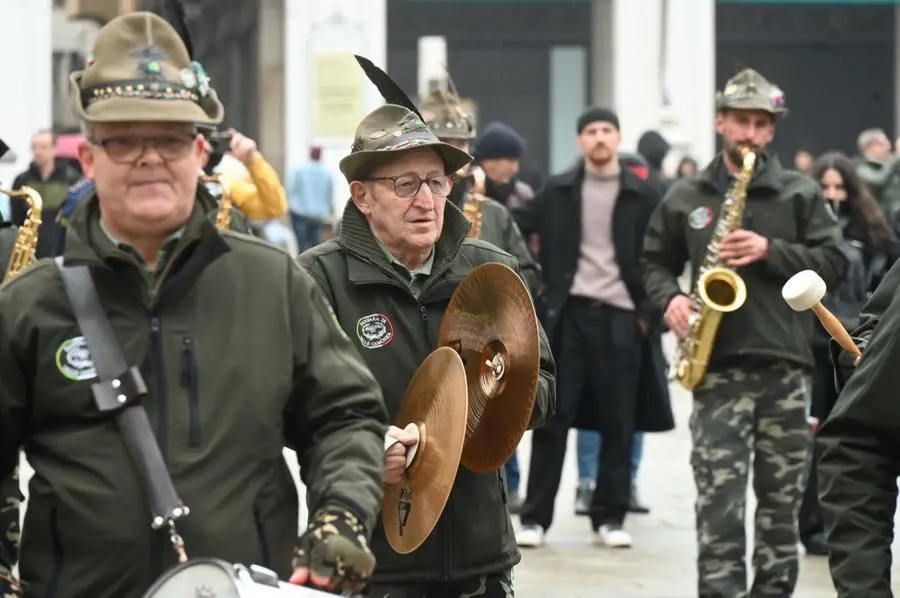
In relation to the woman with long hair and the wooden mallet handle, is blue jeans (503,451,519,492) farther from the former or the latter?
the wooden mallet handle

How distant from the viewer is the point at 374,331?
6.11m

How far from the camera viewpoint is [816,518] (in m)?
11.4

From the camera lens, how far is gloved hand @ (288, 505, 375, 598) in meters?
4.18

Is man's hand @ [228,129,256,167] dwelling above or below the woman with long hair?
above

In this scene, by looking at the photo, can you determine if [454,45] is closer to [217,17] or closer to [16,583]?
[217,17]

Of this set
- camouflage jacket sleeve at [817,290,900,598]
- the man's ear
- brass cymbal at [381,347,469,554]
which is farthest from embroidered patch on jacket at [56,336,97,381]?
the man's ear

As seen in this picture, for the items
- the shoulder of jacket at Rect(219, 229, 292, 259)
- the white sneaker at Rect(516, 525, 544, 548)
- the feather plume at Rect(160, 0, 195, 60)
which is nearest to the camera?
the shoulder of jacket at Rect(219, 229, 292, 259)

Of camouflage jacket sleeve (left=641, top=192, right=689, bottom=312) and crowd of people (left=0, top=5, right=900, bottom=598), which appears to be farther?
camouflage jacket sleeve (left=641, top=192, right=689, bottom=312)

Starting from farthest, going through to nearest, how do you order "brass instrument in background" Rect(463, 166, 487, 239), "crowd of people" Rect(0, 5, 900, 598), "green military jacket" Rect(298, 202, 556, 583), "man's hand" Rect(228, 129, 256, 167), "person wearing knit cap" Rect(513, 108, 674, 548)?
"person wearing knit cap" Rect(513, 108, 674, 548)
"man's hand" Rect(228, 129, 256, 167)
"brass instrument in background" Rect(463, 166, 487, 239)
"green military jacket" Rect(298, 202, 556, 583)
"crowd of people" Rect(0, 5, 900, 598)

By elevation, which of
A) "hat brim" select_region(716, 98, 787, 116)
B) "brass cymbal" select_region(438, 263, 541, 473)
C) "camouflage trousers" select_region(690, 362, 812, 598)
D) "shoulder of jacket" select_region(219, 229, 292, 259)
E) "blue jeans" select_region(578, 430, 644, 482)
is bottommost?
"blue jeans" select_region(578, 430, 644, 482)

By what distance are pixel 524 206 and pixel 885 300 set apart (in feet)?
23.2

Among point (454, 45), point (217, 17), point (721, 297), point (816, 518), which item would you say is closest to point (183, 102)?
point (721, 297)

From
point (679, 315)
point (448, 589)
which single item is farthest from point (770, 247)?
point (448, 589)

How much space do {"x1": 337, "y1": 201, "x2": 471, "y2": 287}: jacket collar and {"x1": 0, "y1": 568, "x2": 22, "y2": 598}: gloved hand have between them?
203 centimetres
